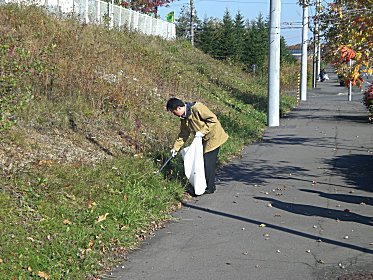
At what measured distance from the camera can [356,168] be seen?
13.1 metres

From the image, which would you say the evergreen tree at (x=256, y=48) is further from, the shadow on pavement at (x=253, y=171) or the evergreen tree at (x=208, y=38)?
the shadow on pavement at (x=253, y=171)

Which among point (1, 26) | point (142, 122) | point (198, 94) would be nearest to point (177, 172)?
point (142, 122)

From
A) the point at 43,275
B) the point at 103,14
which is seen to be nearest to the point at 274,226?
the point at 43,275

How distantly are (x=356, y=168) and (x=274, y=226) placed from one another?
5132 mm

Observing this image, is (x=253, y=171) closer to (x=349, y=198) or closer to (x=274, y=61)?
(x=349, y=198)

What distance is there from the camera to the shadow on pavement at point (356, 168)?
11609 millimetres

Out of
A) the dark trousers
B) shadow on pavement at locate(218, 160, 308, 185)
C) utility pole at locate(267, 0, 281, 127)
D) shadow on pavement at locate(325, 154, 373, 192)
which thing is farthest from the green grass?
utility pole at locate(267, 0, 281, 127)

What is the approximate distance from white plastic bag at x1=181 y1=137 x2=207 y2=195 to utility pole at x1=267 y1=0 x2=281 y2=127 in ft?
37.7

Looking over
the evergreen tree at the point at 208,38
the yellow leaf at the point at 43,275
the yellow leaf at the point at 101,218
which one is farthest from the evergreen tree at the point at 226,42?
the yellow leaf at the point at 43,275

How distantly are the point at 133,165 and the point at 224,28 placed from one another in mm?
42722

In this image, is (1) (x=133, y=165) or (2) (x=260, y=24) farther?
(2) (x=260, y=24)

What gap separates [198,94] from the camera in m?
22.1

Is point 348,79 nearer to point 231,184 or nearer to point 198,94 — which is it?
point 231,184

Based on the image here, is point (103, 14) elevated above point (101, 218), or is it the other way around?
point (103, 14)
